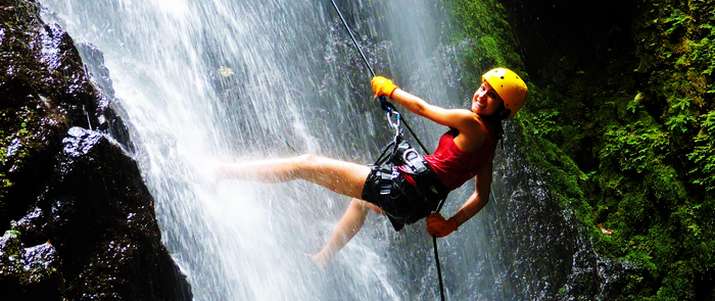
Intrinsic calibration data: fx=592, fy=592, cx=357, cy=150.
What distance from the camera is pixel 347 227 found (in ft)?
17.7

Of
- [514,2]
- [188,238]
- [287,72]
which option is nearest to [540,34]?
[514,2]

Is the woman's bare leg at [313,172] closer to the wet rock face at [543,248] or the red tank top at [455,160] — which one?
the red tank top at [455,160]

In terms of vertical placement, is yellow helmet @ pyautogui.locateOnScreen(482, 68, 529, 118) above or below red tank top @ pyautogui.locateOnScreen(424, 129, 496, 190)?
above

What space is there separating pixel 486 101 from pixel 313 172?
148 centimetres

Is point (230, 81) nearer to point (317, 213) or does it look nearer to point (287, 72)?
point (287, 72)

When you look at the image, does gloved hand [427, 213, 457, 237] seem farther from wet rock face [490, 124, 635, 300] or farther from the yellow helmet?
wet rock face [490, 124, 635, 300]

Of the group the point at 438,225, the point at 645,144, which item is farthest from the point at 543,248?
the point at 438,225

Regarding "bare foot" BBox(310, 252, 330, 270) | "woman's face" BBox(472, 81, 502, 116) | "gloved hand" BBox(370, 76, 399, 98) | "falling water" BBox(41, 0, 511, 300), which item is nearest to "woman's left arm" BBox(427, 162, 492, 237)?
"woman's face" BBox(472, 81, 502, 116)

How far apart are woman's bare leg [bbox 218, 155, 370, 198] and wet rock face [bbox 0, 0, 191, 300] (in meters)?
1.26

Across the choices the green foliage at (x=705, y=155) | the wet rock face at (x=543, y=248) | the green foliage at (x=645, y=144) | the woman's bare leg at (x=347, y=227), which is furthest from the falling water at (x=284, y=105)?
the green foliage at (x=705, y=155)

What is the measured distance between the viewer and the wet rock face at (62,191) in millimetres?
2947

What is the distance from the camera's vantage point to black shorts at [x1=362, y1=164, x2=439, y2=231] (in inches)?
179

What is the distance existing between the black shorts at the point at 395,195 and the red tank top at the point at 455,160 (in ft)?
0.75

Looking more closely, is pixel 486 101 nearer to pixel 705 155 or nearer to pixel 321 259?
pixel 321 259
